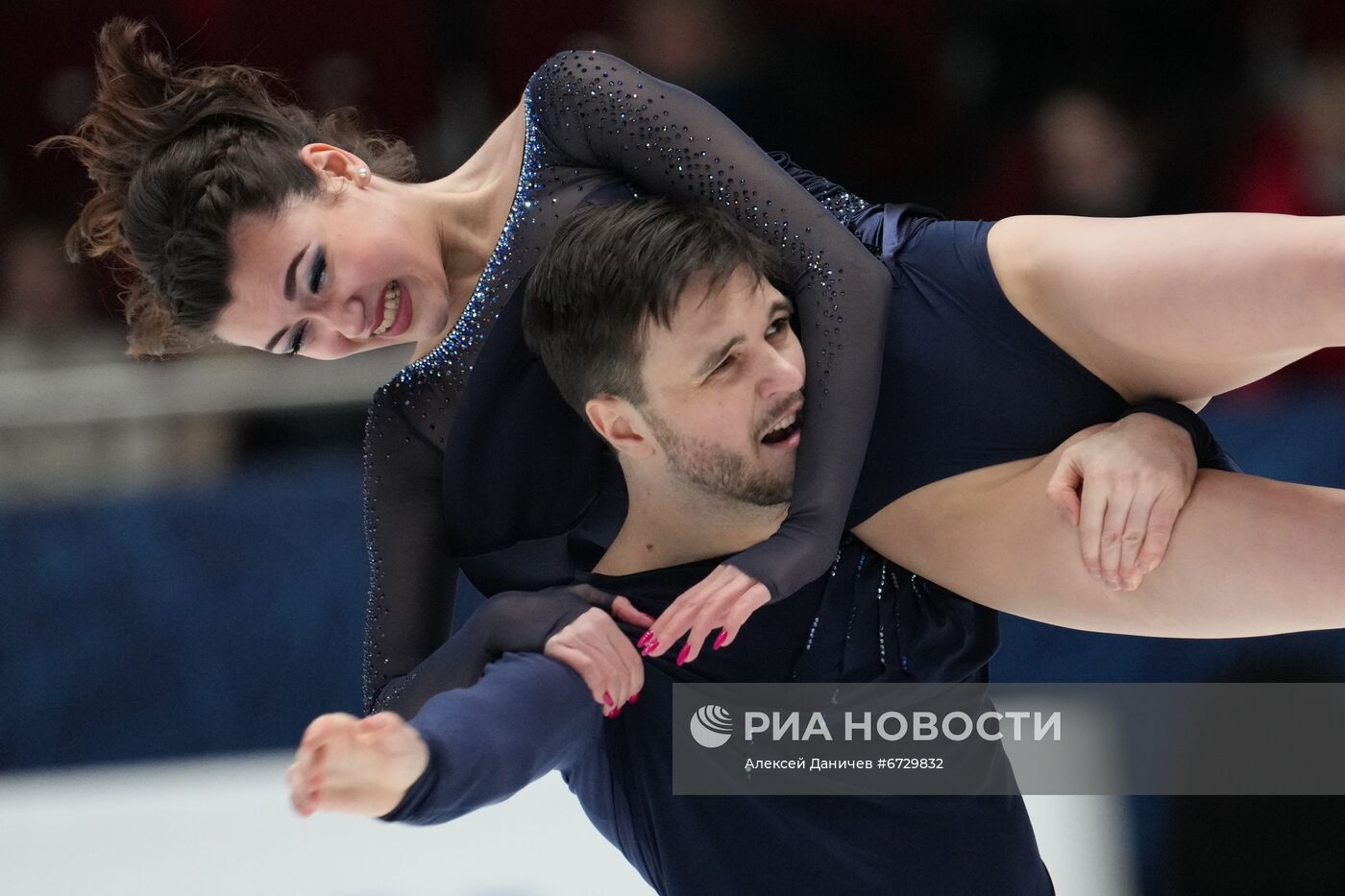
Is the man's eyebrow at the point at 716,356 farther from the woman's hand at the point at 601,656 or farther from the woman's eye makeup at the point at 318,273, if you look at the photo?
the woman's eye makeup at the point at 318,273

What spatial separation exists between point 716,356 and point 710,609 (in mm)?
325

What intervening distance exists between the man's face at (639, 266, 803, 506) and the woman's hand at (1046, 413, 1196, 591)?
35cm

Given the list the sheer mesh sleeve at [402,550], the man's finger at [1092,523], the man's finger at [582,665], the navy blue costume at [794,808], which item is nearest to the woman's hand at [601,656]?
the man's finger at [582,665]

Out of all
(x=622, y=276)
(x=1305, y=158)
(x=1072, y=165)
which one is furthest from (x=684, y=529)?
(x=1305, y=158)

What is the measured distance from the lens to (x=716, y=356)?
1912 millimetres

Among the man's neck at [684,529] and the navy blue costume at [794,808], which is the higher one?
the man's neck at [684,529]

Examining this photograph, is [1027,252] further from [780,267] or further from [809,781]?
→ [809,781]

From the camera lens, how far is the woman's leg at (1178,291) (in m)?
1.73

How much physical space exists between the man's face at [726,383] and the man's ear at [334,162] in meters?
0.58

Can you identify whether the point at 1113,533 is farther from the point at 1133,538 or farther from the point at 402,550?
the point at 402,550

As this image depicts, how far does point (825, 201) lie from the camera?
7.38 ft

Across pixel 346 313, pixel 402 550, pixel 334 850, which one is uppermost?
pixel 346 313

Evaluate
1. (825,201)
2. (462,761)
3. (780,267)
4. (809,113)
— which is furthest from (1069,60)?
(462,761)

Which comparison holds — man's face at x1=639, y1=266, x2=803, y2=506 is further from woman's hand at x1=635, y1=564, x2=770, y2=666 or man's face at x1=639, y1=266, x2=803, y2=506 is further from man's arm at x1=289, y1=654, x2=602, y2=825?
man's arm at x1=289, y1=654, x2=602, y2=825
